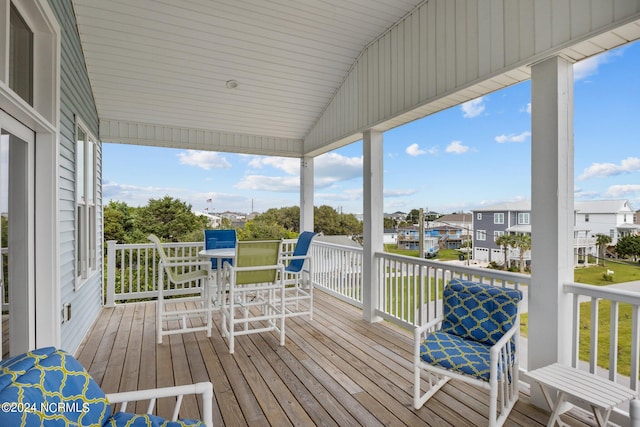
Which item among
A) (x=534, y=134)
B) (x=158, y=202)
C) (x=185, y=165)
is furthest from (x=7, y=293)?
(x=185, y=165)

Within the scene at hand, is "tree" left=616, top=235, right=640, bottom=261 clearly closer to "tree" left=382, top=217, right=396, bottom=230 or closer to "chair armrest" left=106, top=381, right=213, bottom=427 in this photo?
"tree" left=382, top=217, right=396, bottom=230

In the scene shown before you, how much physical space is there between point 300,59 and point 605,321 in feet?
13.8

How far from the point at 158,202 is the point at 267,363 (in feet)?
22.3

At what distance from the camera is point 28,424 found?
3.29ft

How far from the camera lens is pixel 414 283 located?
3.85m

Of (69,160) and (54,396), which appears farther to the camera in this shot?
(69,160)

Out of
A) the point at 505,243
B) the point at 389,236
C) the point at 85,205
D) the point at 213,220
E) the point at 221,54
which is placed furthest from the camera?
the point at 213,220

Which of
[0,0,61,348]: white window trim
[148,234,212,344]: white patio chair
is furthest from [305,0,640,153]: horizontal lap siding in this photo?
[0,0,61,348]: white window trim

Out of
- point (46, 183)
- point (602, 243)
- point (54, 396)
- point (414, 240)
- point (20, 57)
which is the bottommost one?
point (54, 396)

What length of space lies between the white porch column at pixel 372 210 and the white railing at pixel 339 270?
1.91 ft

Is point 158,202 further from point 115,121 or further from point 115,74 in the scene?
point 115,74

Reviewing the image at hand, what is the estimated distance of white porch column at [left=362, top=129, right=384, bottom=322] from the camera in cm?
443

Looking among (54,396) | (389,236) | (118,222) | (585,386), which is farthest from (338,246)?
(118,222)

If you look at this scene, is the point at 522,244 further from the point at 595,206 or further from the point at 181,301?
the point at 181,301
